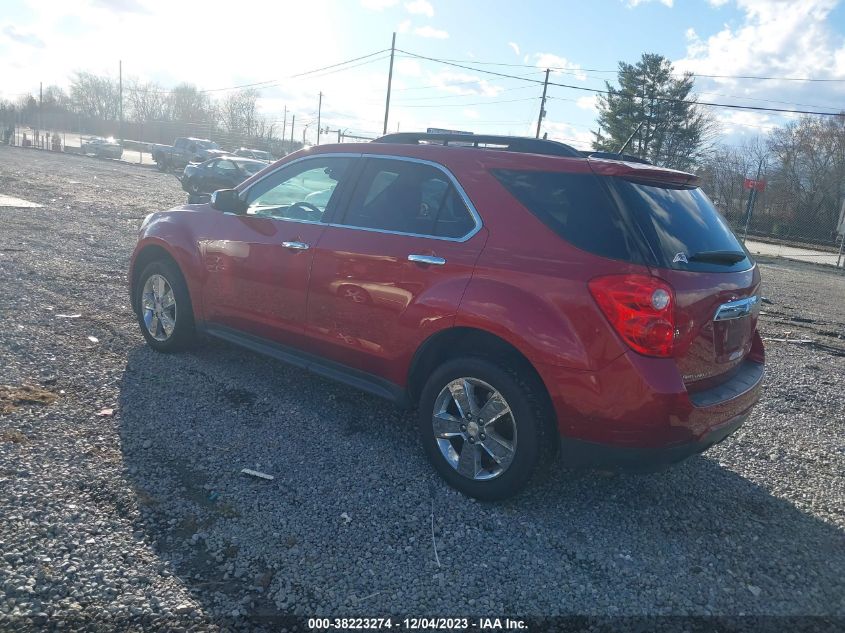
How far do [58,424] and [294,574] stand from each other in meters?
2.05

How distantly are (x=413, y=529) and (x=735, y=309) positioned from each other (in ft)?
6.54

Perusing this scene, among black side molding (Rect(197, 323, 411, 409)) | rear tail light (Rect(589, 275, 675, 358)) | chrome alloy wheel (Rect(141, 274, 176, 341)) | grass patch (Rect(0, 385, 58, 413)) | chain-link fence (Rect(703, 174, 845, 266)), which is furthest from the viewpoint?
chain-link fence (Rect(703, 174, 845, 266))

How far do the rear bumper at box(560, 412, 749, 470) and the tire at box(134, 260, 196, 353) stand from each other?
331 centimetres

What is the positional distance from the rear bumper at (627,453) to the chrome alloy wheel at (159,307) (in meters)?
3.48

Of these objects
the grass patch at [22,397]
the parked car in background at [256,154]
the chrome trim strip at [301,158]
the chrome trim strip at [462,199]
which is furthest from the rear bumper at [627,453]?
the parked car in background at [256,154]

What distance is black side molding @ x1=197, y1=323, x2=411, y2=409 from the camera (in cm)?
401

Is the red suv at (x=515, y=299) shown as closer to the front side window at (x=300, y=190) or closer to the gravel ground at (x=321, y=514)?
the front side window at (x=300, y=190)

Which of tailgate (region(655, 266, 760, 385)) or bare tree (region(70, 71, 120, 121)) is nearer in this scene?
tailgate (region(655, 266, 760, 385))

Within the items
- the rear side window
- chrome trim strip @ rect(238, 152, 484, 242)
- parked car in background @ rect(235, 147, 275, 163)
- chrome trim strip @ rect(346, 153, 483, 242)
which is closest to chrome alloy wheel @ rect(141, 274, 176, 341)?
chrome trim strip @ rect(238, 152, 484, 242)

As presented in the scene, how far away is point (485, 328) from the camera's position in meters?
3.46

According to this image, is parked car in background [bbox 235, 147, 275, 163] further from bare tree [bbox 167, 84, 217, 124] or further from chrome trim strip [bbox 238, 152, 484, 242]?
bare tree [bbox 167, 84, 217, 124]

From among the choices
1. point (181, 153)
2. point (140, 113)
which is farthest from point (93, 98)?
point (181, 153)

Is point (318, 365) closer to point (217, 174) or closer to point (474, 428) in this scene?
point (474, 428)

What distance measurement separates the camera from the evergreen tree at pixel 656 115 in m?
36.7
